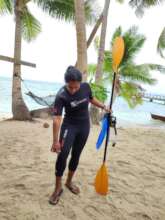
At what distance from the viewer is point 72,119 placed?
104 inches

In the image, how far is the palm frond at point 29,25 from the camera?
29.9 feet

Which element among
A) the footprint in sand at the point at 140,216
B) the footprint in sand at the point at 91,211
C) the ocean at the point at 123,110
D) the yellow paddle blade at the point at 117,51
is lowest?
the ocean at the point at 123,110

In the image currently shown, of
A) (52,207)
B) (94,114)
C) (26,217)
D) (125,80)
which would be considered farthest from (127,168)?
(125,80)

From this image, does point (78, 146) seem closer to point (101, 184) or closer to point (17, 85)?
point (101, 184)

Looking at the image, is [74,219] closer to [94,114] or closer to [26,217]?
[26,217]

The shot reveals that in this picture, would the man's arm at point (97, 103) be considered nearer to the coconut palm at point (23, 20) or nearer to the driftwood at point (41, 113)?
the coconut palm at point (23, 20)

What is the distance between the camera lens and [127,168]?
3928 mm

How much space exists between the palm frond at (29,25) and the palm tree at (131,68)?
562cm

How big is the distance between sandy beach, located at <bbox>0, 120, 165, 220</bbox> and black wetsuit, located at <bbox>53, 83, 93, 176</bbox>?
44 cm

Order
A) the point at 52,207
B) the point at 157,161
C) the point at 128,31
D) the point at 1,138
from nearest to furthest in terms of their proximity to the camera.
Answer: the point at 52,207, the point at 157,161, the point at 1,138, the point at 128,31

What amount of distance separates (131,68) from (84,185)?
12.3 m

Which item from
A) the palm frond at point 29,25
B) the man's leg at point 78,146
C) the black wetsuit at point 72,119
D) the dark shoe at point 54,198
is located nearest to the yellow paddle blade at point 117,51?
the black wetsuit at point 72,119

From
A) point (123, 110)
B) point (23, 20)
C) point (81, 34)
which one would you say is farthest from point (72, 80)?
point (123, 110)

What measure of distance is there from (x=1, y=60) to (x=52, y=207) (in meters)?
5.29
